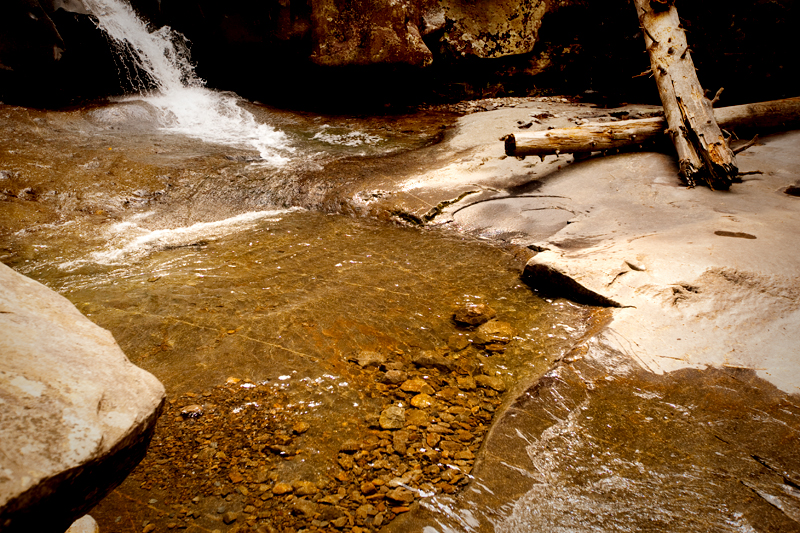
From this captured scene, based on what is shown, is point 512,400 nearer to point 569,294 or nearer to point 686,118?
point 569,294

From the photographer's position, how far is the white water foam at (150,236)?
156 inches

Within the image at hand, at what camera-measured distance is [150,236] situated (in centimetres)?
446

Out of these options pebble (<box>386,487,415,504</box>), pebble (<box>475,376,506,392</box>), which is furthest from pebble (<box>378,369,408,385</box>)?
pebble (<box>386,487,415,504</box>)

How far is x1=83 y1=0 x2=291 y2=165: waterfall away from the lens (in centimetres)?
742

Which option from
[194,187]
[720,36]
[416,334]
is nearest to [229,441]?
[416,334]

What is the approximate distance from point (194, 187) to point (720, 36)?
9.37m

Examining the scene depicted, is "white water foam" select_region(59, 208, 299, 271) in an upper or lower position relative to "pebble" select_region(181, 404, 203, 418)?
upper

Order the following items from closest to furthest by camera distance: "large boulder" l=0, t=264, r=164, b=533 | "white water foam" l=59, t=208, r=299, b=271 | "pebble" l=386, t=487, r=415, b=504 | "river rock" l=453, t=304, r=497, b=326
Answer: "large boulder" l=0, t=264, r=164, b=533, "pebble" l=386, t=487, r=415, b=504, "river rock" l=453, t=304, r=497, b=326, "white water foam" l=59, t=208, r=299, b=271

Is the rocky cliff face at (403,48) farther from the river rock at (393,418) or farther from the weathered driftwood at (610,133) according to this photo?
the river rock at (393,418)

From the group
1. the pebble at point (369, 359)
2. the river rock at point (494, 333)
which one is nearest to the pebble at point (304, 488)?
the pebble at point (369, 359)

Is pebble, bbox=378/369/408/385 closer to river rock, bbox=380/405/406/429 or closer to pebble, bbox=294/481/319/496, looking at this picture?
river rock, bbox=380/405/406/429

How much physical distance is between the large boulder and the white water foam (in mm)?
2375

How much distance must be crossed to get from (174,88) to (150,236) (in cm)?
608

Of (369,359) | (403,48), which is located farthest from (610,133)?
(403,48)
